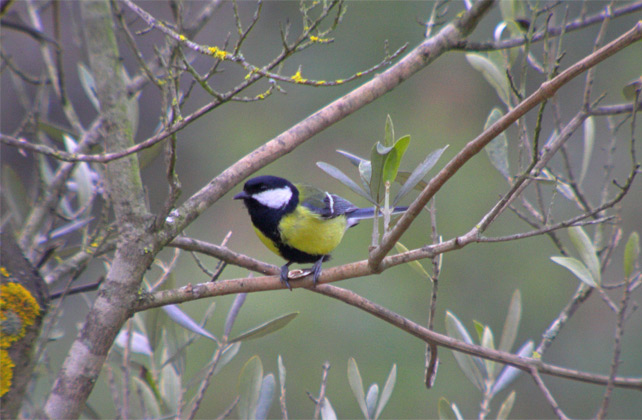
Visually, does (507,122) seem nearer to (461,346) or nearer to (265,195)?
(461,346)

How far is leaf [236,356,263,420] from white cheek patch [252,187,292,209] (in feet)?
2.45

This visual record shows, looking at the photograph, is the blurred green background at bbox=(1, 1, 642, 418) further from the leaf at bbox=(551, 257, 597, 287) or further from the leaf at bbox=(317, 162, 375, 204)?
the leaf at bbox=(317, 162, 375, 204)

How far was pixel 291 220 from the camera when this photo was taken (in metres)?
1.96

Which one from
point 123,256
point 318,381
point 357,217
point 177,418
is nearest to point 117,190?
point 123,256

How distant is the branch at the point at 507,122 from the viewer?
0.76 metres

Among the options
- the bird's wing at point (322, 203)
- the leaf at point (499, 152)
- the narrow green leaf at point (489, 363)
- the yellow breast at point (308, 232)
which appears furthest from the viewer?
the bird's wing at point (322, 203)

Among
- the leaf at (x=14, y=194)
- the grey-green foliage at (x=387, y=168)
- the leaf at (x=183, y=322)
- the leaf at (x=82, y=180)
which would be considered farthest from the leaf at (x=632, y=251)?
the leaf at (x=14, y=194)

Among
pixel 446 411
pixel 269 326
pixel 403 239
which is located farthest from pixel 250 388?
pixel 403 239

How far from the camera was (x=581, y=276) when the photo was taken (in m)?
1.26

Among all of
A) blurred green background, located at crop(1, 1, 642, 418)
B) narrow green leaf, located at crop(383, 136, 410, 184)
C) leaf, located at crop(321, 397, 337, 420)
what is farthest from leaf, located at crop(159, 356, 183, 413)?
blurred green background, located at crop(1, 1, 642, 418)

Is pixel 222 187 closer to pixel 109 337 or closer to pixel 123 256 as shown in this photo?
pixel 123 256

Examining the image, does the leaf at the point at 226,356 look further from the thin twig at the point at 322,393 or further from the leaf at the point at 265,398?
the thin twig at the point at 322,393

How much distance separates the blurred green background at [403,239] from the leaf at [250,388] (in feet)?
5.43

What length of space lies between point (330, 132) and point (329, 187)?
A: 19.9 inches
